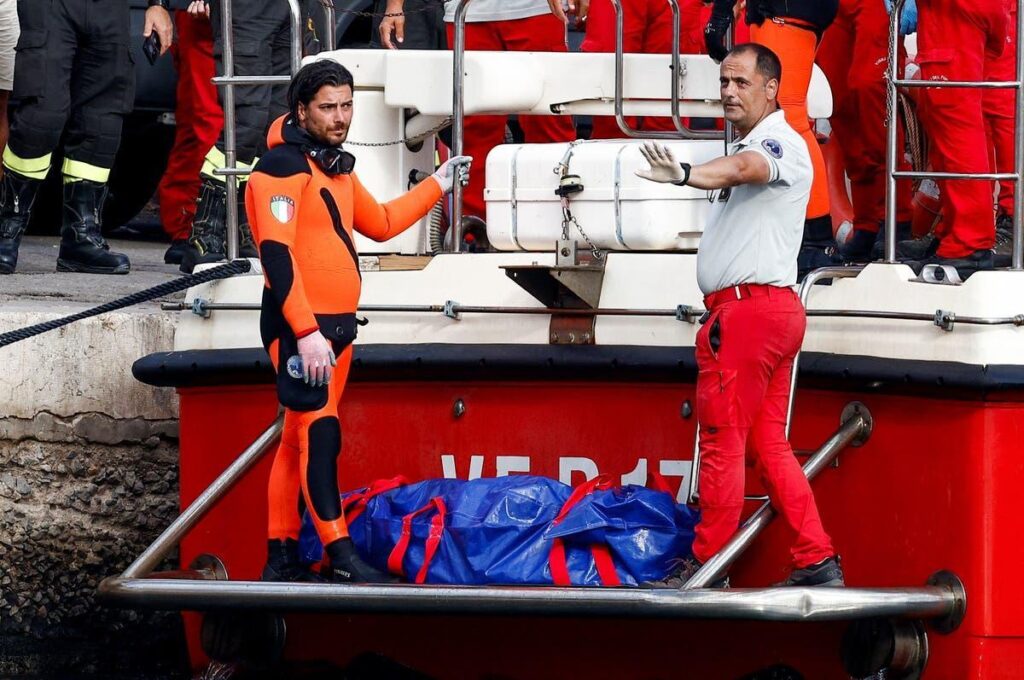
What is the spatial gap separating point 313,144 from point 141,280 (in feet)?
7.62

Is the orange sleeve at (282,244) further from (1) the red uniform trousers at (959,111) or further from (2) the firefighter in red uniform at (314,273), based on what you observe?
(1) the red uniform trousers at (959,111)

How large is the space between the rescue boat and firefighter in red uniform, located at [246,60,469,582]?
11.7 inches

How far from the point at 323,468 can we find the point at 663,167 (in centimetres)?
112

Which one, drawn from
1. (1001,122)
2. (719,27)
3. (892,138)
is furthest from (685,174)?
(1001,122)

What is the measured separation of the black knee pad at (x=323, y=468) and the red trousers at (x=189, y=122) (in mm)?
2785

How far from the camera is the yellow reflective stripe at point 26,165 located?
6387 mm

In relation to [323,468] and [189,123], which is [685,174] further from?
[189,123]

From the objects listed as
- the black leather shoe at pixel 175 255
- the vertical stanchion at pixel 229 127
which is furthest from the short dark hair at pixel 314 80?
the black leather shoe at pixel 175 255

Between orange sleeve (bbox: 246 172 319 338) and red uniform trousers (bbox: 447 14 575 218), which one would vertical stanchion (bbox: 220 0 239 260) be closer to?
orange sleeve (bbox: 246 172 319 338)

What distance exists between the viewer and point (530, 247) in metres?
4.86

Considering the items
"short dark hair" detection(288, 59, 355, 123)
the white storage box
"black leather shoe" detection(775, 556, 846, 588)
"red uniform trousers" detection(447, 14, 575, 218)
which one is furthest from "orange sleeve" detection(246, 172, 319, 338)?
"red uniform trousers" detection(447, 14, 575, 218)

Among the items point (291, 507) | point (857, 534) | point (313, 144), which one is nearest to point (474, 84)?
point (313, 144)

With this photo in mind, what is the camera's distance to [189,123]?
287 inches

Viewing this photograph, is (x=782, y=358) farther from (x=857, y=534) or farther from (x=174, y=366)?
(x=174, y=366)
